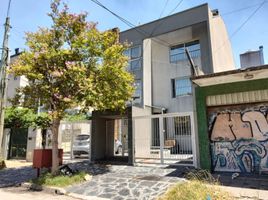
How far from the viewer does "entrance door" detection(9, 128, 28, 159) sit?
1691cm

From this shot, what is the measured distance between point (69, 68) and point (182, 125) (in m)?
6.84

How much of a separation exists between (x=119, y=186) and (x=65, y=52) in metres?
5.90

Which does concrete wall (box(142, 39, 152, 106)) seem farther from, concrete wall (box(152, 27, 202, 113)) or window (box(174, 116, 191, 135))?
window (box(174, 116, 191, 135))

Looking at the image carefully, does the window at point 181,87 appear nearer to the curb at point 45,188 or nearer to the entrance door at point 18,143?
the entrance door at point 18,143

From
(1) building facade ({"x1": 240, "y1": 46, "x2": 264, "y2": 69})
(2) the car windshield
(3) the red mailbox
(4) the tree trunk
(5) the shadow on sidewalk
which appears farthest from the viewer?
(2) the car windshield

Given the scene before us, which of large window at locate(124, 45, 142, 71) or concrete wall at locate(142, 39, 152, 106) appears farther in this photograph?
large window at locate(124, 45, 142, 71)

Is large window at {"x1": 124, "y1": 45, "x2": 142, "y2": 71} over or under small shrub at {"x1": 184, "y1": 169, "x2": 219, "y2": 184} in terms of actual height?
over

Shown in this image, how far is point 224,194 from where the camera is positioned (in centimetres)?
638

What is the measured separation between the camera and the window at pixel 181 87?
19.4m

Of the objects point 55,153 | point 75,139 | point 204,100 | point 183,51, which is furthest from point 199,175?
point 183,51

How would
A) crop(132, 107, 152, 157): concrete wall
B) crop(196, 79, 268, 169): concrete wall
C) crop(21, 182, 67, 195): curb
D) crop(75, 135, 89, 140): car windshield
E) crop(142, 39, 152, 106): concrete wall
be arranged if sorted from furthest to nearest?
1. crop(142, 39, 152, 106): concrete wall
2. crop(75, 135, 89, 140): car windshield
3. crop(132, 107, 152, 157): concrete wall
4. crop(196, 79, 268, 169): concrete wall
5. crop(21, 182, 67, 195): curb

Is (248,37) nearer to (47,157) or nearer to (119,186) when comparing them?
(119,186)

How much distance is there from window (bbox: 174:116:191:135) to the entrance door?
447 inches

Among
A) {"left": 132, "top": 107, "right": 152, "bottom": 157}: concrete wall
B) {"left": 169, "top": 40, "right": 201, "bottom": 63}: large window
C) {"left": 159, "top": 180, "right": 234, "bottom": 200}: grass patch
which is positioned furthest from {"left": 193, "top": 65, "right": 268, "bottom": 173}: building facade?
{"left": 169, "top": 40, "right": 201, "bottom": 63}: large window
